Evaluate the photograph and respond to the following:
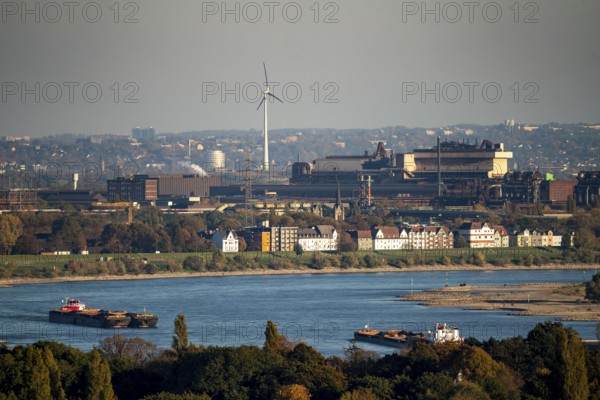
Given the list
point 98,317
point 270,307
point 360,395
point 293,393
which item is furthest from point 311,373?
point 270,307

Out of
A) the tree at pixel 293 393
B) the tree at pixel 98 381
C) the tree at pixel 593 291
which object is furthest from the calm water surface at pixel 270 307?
the tree at pixel 98 381

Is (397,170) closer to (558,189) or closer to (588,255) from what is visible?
(558,189)

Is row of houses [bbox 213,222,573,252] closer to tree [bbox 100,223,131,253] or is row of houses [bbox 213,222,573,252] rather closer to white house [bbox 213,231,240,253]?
white house [bbox 213,231,240,253]

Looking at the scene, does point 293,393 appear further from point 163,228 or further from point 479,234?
point 479,234

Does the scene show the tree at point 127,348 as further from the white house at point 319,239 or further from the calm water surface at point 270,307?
the white house at point 319,239

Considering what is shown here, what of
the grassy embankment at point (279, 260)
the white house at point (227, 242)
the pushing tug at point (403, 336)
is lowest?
the pushing tug at point (403, 336)

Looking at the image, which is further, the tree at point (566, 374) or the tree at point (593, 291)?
the tree at point (593, 291)
